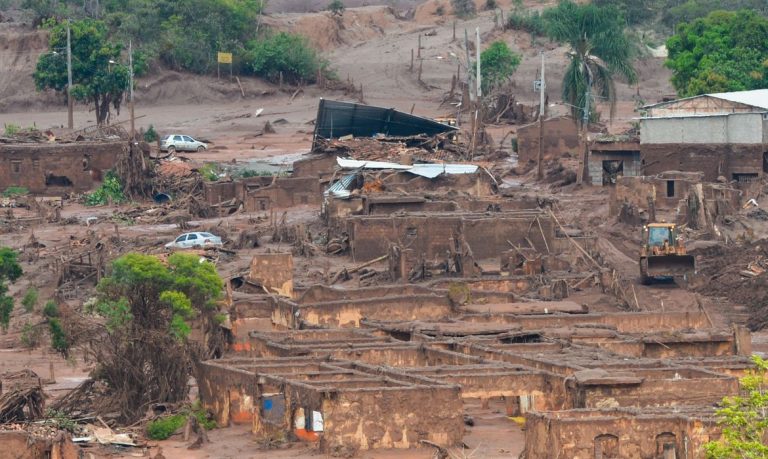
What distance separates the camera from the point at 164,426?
33.8 meters

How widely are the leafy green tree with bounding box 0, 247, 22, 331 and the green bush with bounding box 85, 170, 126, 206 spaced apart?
1674 cm

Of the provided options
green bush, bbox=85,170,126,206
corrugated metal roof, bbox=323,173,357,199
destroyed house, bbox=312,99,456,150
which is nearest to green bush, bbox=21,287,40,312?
corrugated metal roof, bbox=323,173,357,199

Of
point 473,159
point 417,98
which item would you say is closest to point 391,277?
point 473,159

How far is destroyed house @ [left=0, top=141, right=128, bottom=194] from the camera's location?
6569 centimetres

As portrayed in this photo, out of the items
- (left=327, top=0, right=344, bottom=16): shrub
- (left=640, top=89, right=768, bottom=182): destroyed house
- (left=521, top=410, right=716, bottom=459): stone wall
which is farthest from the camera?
(left=327, top=0, right=344, bottom=16): shrub

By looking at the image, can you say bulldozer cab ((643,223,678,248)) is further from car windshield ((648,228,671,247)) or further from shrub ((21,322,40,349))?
shrub ((21,322,40,349))

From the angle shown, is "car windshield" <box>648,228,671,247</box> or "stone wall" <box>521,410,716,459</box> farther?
"car windshield" <box>648,228,671,247</box>

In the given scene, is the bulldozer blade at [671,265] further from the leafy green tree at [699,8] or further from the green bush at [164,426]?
the leafy green tree at [699,8]

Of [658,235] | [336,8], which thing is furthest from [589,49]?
[336,8]

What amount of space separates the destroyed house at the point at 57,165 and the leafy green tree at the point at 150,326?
27.0 m

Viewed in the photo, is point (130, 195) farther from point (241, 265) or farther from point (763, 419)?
point (763, 419)

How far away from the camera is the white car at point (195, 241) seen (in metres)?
52.8

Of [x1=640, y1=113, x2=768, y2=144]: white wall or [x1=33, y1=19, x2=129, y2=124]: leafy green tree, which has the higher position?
[x1=33, y1=19, x2=129, y2=124]: leafy green tree

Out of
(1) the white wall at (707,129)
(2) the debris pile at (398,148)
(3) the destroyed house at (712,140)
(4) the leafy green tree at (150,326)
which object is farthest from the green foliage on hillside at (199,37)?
(4) the leafy green tree at (150,326)
